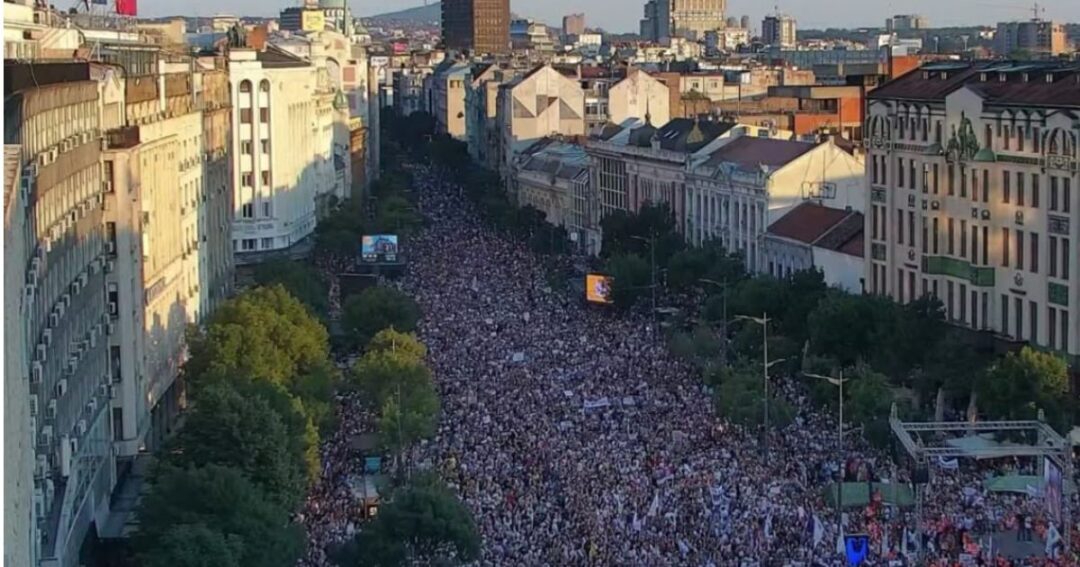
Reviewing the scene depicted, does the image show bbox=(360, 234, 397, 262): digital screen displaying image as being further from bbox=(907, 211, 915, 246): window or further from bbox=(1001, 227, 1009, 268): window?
bbox=(1001, 227, 1009, 268): window

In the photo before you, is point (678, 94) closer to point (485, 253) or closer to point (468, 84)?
point (485, 253)

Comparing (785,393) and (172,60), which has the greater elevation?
(172,60)

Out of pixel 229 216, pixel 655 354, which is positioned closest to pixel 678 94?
pixel 229 216

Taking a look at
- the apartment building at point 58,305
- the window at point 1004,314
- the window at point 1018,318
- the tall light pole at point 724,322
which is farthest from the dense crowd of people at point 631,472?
the window at point 1018,318

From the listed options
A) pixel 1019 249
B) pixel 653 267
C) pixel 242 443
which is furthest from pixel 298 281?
pixel 242 443

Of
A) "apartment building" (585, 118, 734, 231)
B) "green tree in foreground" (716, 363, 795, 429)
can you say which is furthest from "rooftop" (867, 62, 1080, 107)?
"apartment building" (585, 118, 734, 231)
